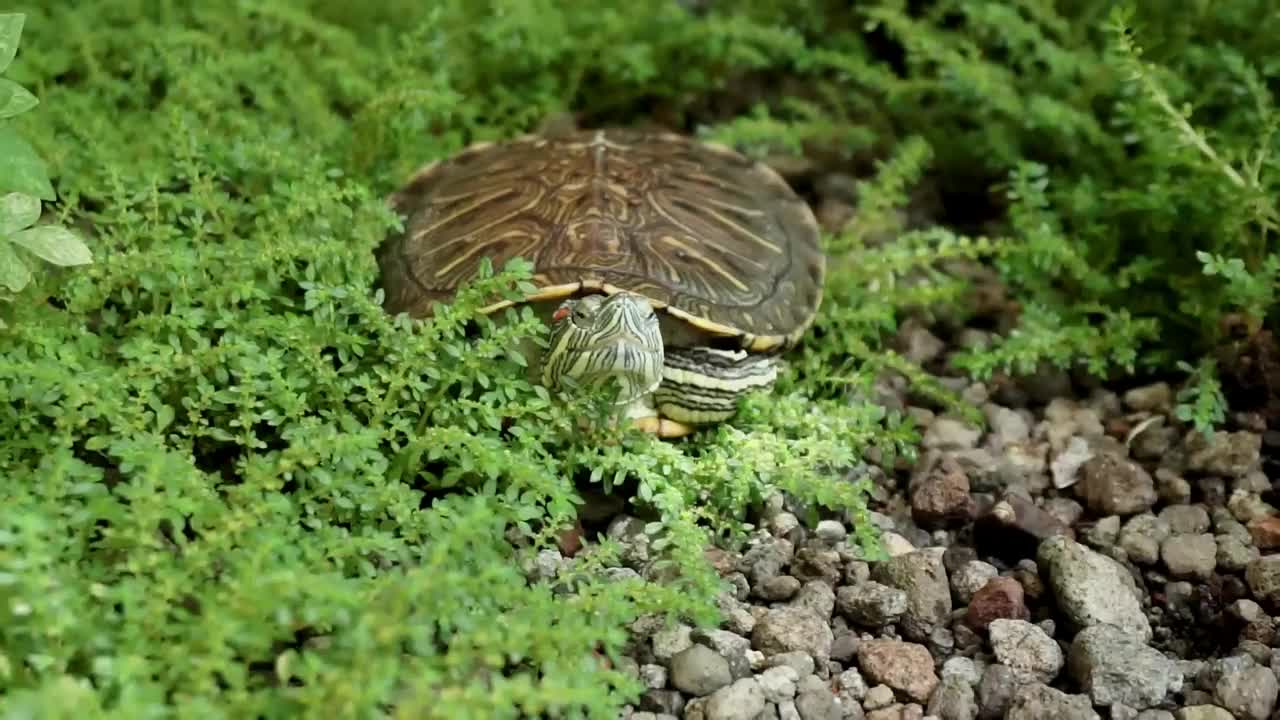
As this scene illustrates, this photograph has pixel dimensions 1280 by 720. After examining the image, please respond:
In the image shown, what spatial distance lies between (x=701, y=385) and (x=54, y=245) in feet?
4.48

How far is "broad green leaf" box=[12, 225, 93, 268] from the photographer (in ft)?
8.10

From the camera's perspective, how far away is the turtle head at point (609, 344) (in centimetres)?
273

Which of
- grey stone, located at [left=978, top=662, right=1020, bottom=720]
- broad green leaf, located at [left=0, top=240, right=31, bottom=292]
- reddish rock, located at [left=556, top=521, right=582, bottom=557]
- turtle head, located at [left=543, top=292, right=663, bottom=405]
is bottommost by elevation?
grey stone, located at [left=978, top=662, right=1020, bottom=720]

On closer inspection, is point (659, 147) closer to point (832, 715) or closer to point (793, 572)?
point (793, 572)

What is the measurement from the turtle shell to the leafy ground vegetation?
0.48 feet

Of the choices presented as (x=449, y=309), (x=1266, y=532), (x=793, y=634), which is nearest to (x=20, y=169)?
(x=449, y=309)

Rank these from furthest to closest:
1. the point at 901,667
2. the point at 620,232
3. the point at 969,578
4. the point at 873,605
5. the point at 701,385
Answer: the point at 620,232
the point at 701,385
the point at 969,578
the point at 873,605
the point at 901,667

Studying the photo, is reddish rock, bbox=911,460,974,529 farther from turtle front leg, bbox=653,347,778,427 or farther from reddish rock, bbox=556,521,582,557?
reddish rock, bbox=556,521,582,557

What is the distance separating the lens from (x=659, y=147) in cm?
366

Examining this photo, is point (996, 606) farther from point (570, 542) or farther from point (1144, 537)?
point (570, 542)

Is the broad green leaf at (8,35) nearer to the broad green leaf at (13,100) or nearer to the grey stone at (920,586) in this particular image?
the broad green leaf at (13,100)

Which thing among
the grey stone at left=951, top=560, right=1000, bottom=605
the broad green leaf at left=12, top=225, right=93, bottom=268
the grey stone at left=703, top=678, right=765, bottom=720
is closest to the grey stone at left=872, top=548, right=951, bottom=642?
the grey stone at left=951, top=560, right=1000, bottom=605

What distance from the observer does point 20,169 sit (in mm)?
2482

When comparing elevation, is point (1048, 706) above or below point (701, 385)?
below
